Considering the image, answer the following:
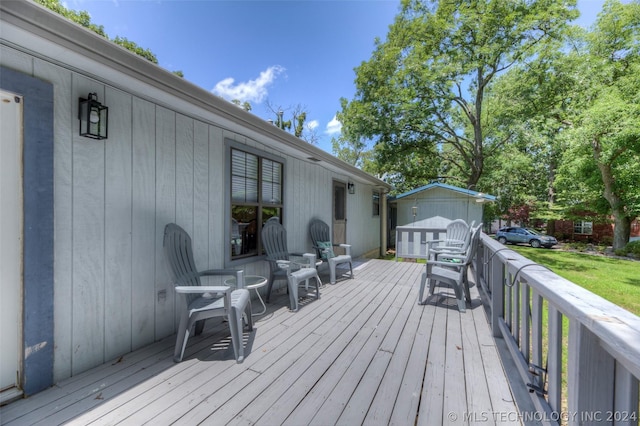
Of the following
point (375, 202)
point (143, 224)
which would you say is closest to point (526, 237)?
point (375, 202)

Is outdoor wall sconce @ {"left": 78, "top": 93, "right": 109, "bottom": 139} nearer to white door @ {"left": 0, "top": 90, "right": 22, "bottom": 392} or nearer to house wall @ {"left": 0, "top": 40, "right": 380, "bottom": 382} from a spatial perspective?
house wall @ {"left": 0, "top": 40, "right": 380, "bottom": 382}

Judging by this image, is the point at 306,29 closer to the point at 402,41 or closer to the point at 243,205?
the point at 402,41

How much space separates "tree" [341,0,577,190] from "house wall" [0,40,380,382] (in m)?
9.90

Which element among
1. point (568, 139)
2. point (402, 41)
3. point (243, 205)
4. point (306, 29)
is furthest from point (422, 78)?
point (243, 205)

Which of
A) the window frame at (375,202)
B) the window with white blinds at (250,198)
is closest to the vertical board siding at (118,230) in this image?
the window with white blinds at (250,198)

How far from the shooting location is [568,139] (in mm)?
9961

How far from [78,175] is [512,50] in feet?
46.7

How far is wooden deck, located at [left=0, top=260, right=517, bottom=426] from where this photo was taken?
1624 millimetres

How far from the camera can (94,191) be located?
2123 millimetres

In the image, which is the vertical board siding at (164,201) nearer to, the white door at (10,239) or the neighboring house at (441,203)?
the white door at (10,239)

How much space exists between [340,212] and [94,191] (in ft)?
17.5

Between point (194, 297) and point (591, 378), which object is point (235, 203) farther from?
point (591, 378)

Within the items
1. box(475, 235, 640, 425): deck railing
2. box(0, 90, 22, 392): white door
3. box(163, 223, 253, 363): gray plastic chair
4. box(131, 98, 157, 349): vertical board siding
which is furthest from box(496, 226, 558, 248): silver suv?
box(0, 90, 22, 392): white door

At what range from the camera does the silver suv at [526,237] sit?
14.8 m
